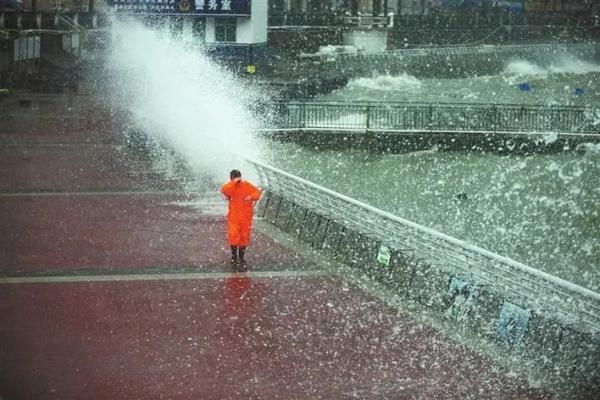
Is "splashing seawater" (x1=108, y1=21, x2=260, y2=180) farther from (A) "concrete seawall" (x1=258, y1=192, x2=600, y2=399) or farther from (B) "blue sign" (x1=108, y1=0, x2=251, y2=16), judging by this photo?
(A) "concrete seawall" (x1=258, y1=192, x2=600, y2=399)

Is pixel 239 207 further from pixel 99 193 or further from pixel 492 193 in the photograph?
pixel 492 193

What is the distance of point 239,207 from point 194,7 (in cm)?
3856

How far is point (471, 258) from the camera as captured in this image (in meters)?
11.7

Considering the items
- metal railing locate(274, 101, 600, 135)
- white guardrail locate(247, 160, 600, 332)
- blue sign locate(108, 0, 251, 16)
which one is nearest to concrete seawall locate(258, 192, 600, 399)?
white guardrail locate(247, 160, 600, 332)

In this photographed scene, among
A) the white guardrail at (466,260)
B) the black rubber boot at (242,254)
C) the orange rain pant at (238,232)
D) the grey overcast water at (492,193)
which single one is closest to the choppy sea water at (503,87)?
the grey overcast water at (492,193)

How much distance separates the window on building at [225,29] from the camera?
51344 mm

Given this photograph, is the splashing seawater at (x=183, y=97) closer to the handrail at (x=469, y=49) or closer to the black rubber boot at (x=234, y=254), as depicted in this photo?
the black rubber boot at (x=234, y=254)

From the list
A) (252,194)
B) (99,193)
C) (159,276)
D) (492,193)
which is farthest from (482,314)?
(492,193)

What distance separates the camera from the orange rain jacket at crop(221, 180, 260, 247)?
43.6 ft

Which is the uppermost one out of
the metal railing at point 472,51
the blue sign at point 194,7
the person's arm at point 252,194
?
the blue sign at point 194,7

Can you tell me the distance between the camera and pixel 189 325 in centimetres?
1083

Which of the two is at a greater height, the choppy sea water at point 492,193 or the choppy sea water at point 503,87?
the choppy sea water at point 503,87

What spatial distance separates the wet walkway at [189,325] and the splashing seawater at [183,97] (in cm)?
497

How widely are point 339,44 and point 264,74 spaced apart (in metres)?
17.6
